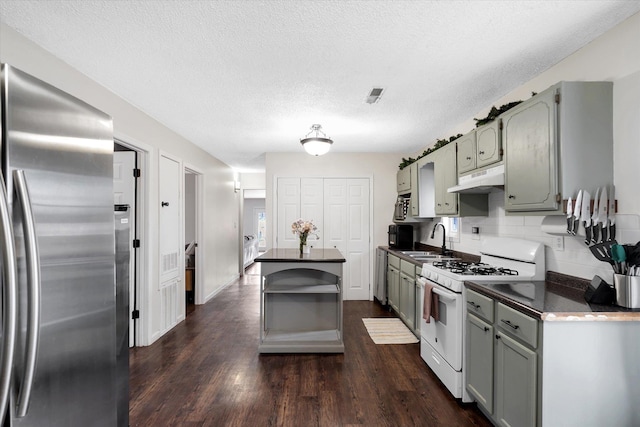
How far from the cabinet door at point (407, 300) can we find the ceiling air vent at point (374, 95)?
2002mm

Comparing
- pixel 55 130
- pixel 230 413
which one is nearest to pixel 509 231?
pixel 230 413

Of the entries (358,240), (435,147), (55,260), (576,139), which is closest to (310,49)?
(576,139)

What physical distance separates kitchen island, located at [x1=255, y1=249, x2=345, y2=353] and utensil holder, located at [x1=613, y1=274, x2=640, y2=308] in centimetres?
211

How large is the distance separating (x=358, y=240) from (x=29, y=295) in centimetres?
502

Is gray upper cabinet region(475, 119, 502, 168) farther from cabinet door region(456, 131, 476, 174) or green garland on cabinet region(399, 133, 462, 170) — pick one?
green garland on cabinet region(399, 133, 462, 170)

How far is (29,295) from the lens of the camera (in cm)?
91

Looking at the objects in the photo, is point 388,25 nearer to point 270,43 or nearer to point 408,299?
point 270,43

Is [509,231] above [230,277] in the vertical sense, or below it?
above

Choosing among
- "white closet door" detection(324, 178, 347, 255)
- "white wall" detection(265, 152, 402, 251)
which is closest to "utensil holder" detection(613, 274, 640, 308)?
"white wall" detection(265, 152, 402, 251)

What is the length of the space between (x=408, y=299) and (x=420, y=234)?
1658mm

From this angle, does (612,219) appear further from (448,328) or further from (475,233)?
(475,233)

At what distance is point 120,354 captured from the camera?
1.58m

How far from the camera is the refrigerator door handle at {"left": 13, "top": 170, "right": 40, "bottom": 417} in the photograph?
908mm

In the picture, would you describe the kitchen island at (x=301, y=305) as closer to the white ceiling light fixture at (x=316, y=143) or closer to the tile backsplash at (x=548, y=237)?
the white ceiling light fixture at (x=316, y=143)
